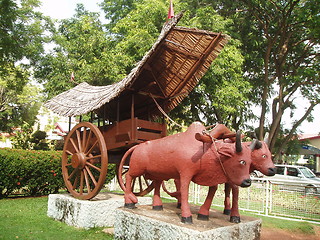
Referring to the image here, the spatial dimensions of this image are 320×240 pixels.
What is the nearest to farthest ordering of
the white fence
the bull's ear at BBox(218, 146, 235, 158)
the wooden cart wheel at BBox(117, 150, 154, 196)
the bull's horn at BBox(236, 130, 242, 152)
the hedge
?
the bull's horn at BBox(236, 130, 242, 152) < the bull's ear at BBox(218, 146, 235, 158) < the wooden cart wheel at BBox(117, 150, 154, 196) < the white fence < the hedge

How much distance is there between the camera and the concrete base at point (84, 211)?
6027 mm

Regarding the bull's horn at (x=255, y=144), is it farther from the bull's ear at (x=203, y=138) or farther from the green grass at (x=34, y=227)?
the green grass at (x=34, y=227)

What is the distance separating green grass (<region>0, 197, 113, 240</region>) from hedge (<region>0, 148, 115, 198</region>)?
1.34 meters

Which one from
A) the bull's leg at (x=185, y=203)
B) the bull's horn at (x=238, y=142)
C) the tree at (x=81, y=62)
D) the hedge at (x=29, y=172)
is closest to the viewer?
the bull's horn at (x=238, y=142)

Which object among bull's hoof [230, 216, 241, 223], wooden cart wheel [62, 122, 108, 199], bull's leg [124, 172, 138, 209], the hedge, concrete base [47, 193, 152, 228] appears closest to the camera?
bull's hoof [230, 216, 241, 223]

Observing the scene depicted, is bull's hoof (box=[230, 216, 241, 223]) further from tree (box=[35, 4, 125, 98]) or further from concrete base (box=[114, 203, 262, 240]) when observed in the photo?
tree (box=[35, 4, 125, 98])

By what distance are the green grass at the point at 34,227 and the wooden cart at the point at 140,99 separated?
759mm

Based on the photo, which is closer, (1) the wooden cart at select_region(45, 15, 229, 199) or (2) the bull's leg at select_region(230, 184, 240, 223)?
(2) the bull's leg at select_region(230, 184, 240, 223)

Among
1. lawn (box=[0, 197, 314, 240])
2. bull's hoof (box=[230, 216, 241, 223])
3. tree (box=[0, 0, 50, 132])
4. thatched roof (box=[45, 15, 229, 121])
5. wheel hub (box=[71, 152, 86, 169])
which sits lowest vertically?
lawn (box=[0, 197, 314, 240])

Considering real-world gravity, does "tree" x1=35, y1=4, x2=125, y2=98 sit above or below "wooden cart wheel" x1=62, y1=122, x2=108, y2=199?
above

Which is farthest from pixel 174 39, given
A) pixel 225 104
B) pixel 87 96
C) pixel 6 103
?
pixel 6 103

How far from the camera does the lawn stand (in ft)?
17.8

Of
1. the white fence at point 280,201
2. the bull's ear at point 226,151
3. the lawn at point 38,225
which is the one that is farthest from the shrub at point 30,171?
the bull's ear at point 226,151

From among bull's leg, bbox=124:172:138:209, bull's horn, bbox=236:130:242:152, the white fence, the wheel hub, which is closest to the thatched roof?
the wheel hub
